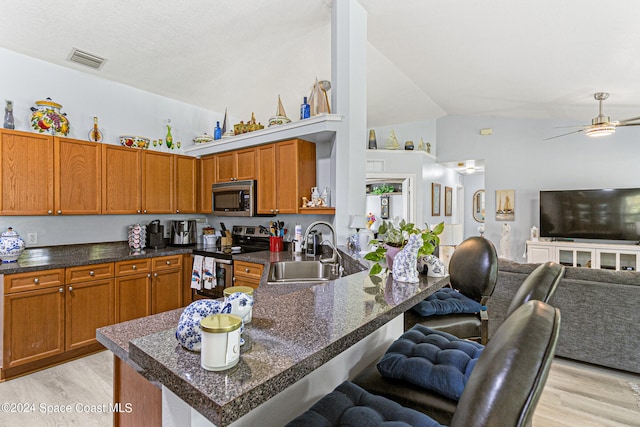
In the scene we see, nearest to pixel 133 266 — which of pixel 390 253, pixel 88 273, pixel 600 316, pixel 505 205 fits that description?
pixel 88 273

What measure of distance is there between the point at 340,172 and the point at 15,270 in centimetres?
286

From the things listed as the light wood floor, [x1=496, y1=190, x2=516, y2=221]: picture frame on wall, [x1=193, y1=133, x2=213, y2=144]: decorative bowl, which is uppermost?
[x1=193, y1=133, x2=213, y2=144]: decorative bowl

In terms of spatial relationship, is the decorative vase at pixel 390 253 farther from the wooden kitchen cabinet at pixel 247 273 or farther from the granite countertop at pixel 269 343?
the wooden kitchen cabinet at pixel 247 273

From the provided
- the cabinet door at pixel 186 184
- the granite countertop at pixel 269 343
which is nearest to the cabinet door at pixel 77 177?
the cabinet door at pixel 186 184

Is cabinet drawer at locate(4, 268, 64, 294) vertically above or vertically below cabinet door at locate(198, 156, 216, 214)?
below

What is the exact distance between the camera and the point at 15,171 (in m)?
2.91

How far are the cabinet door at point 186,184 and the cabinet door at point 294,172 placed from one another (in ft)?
5.16

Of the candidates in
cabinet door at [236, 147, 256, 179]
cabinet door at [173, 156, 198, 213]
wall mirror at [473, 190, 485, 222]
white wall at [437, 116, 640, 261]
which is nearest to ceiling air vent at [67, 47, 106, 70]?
cabinet door at [173, 156, 198, 213]

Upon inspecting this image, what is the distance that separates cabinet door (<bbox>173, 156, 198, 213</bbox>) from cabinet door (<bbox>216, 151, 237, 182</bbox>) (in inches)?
17.7

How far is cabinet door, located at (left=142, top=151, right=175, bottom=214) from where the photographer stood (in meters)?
3.87

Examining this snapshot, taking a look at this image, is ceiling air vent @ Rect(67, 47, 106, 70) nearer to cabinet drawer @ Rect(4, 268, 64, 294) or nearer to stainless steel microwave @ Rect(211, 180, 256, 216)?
stainless steel microwave @ Rect(211, 180, 256, 216)

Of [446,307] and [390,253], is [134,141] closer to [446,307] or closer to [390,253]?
[390,253]

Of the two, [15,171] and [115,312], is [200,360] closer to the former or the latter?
[115,312]

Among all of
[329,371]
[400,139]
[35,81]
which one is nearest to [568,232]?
[400,139]
